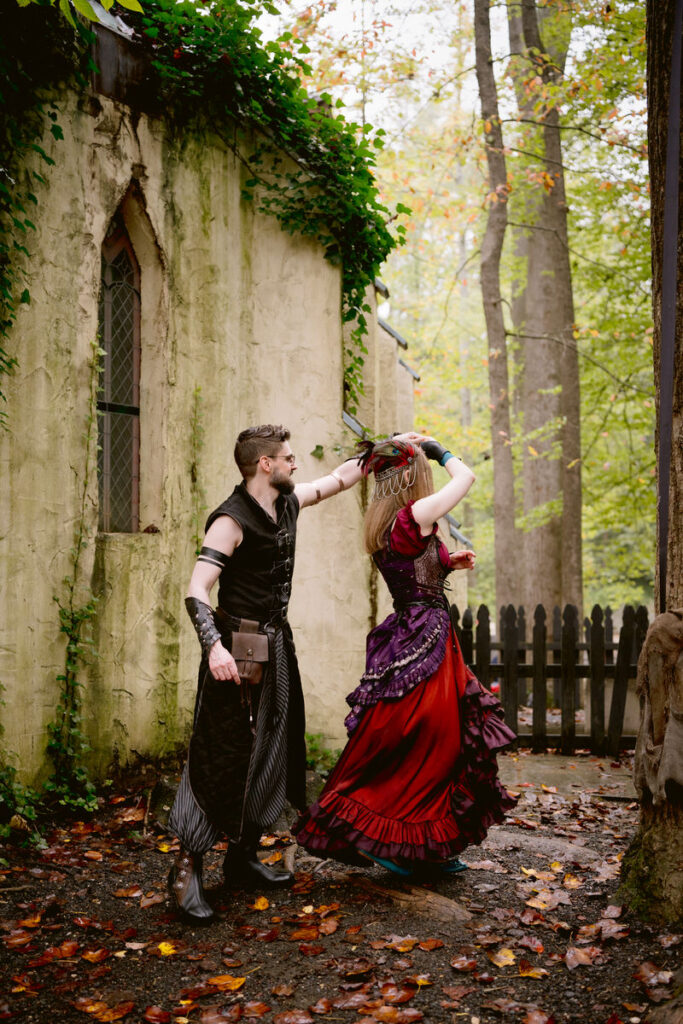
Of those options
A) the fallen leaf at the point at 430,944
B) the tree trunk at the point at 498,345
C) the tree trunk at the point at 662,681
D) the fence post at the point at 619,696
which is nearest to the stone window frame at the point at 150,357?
the fallen leaf at the point at 430,944

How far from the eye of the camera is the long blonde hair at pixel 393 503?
13.7 feet

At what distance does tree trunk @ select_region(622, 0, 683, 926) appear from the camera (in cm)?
339

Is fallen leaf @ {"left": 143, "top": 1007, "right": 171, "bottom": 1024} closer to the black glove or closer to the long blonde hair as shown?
the long blonde hair

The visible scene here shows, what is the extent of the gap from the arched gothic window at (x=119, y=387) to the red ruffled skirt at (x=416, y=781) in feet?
9.37

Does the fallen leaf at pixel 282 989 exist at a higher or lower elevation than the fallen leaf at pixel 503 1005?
lower

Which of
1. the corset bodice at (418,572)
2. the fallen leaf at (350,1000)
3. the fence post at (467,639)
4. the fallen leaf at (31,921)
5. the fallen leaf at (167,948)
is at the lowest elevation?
the fallen leaf at (31,921)

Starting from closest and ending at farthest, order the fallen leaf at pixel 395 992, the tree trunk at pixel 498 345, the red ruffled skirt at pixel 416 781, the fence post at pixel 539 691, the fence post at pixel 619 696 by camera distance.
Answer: the fallen leaf at pixel 395 992 → the red ruffled skirt at pixel 416 781 → the fence post at pixel 619 696 → the fence post at pixel 539 691 → the tree trunk at pixel 498 345

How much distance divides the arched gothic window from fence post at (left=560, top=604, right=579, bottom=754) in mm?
4325

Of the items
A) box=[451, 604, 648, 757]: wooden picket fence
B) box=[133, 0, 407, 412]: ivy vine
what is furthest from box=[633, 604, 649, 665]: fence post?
box=[133, 0, 407, 412]: ivy vine

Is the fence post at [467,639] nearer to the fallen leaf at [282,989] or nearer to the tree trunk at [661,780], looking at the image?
the tree trunk at [661,780]

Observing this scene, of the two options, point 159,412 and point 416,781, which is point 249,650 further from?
point 159,412

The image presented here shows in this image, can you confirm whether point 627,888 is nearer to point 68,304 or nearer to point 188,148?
point 68,304

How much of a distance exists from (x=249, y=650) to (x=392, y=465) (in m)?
1.13

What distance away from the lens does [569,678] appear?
326 inches
